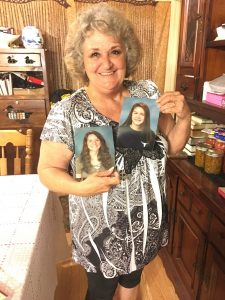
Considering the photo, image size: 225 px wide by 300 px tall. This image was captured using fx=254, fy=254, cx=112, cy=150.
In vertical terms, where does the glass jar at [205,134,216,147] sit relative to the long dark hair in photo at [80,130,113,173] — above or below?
below

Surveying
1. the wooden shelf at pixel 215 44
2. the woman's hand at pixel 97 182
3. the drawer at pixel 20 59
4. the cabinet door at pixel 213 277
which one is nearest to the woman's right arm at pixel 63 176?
the woman's hand at pixel 97 182

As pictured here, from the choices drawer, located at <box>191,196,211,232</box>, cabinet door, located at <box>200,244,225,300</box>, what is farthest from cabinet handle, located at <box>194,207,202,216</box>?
cabinet door, located at <box>200,244,225,300</box>

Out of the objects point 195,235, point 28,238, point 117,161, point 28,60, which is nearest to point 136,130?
point 117,161

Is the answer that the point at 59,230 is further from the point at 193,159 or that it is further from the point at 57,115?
the point at 193,159

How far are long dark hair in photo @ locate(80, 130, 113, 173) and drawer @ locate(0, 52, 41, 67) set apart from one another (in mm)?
1480

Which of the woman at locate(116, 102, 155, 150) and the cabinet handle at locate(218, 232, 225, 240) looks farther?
the cabinet handle at locate(218, 232, 225, 240)

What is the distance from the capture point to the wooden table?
2.24 ft

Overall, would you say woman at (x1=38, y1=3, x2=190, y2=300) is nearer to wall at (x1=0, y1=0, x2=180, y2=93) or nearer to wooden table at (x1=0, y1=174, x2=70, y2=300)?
wooden table at (x1=0, y1=174, x2=70, y2=300)

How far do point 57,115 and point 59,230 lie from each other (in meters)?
0.70

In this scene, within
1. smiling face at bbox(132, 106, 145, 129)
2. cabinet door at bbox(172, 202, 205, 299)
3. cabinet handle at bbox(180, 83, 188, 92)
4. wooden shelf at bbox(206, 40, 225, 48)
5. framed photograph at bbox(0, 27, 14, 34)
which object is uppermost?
framed photograph at bbox(0, 27, 14, 34)

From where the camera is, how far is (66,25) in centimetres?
213

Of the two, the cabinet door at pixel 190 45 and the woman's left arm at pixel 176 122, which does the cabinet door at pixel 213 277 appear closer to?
the woman's left arm at pixel 176 122

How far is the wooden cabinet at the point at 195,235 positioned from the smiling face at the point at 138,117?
1.63 ft

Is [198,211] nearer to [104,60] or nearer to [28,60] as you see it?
[104,60]
